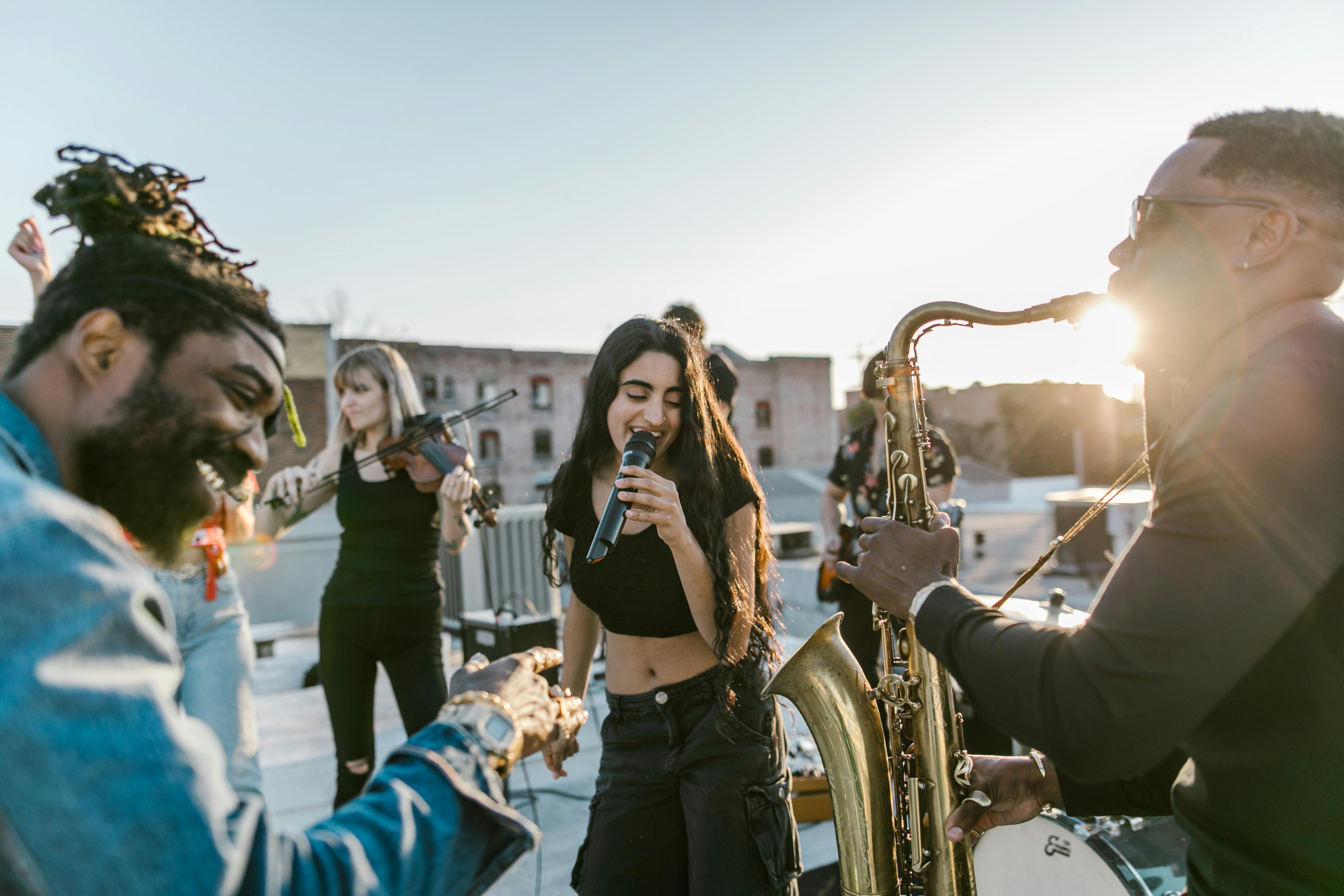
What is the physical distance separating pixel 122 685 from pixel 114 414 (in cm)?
44

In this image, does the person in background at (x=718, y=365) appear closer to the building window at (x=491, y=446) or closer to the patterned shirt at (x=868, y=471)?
the patterned shirt at (x=868, y=471)

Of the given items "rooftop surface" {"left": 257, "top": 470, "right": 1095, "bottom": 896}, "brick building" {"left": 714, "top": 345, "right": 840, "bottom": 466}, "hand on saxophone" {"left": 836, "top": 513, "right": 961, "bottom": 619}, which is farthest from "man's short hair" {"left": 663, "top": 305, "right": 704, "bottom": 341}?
"brick building" {"left": 714, "top": 345, "right": 840, "bottom": 466}

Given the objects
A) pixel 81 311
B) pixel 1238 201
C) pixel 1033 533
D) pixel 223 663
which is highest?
pixel 1238 201

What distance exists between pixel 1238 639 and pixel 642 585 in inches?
62.1

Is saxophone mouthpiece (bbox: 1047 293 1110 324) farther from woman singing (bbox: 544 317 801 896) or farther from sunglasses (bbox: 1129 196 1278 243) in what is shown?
woman singing (bbox: 544 317 801 896)

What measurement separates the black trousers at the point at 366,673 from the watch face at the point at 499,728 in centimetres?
240

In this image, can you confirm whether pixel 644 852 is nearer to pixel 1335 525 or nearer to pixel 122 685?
pixel 122 685

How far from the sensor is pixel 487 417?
2916 centimetres

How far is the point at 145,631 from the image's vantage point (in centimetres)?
85

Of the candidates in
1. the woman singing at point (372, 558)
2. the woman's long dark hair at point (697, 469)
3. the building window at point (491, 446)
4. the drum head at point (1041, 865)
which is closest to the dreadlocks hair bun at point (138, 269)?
the woman's long dark hair at point (697, 469)

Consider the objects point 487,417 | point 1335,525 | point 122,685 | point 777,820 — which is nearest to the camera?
point 122,685

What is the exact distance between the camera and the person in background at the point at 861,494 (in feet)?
13.8

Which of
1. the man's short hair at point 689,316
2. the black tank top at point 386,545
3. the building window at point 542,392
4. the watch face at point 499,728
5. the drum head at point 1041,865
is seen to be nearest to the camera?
the watch face at point 499,728

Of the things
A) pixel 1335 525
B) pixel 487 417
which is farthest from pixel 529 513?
pixel 487 417
